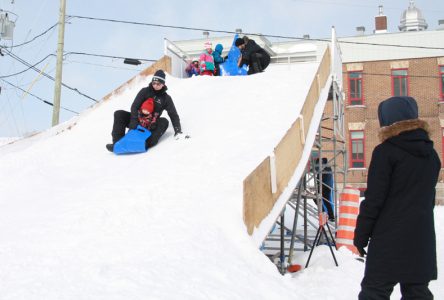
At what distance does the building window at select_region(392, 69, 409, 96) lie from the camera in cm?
2542

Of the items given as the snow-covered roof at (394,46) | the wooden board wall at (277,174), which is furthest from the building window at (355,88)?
the wooden board wall at (277,174)

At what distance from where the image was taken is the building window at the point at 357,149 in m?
25.4

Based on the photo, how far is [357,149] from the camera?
25500 mm

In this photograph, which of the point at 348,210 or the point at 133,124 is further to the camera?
the point at 348,210

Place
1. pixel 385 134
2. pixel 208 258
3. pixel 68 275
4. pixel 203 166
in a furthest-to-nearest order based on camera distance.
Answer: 1. pixel 203 166
2. pixel 208 258
3. pixel 68 275
4. pixel 385 134

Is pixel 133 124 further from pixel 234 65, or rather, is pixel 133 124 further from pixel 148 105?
pixel 234 65

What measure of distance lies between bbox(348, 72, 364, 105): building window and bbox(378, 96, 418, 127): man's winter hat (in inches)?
923

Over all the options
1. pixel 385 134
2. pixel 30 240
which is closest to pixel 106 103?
pixel 30 240

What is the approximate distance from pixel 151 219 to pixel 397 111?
249 centimetres

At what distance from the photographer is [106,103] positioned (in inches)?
434

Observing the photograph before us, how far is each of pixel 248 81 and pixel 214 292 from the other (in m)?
8.03

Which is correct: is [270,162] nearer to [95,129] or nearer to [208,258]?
[208,258]

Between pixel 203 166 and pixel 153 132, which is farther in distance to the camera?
pixel 153 132

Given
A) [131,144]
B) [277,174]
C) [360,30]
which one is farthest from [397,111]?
[360,30]
